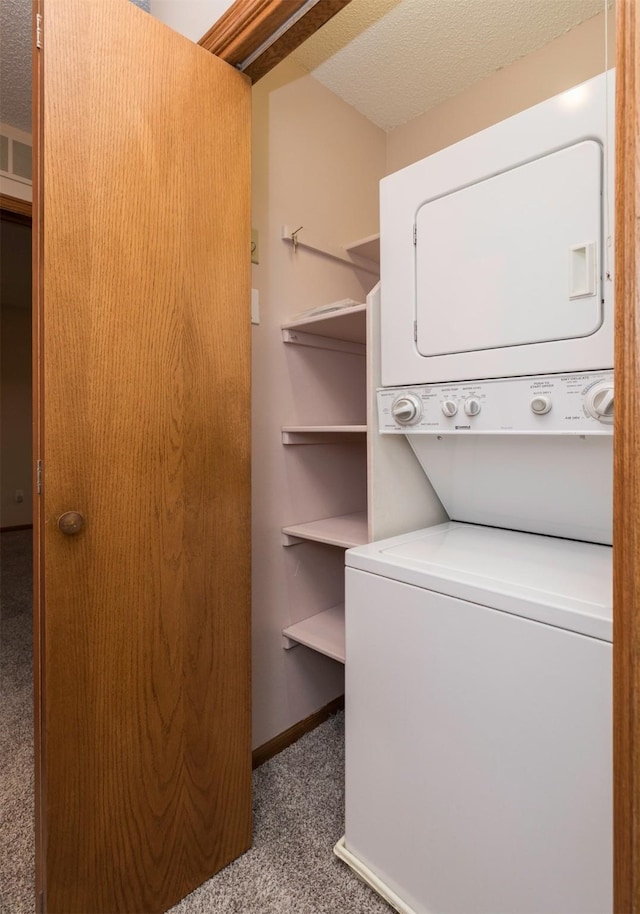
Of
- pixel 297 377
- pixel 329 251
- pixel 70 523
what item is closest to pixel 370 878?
pixel 70 523

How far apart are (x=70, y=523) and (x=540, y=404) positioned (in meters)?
1.17

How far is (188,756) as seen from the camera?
132 cm

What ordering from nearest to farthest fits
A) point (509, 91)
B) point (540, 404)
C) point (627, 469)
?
point (627, 469), point (540, 404), point (509, 91)

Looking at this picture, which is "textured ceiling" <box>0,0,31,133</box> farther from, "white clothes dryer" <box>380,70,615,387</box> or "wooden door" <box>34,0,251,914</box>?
"white clothes dryer" <box>380,70,615,387</box>

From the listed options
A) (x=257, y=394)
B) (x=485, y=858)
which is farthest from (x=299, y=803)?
(x=257, y=394)

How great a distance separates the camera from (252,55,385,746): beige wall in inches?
74.6

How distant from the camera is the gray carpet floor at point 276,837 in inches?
51.9

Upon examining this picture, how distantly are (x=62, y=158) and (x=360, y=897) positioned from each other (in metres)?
2.11

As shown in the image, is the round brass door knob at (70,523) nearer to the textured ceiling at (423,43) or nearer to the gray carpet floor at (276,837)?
the gray carpet floor at (276,837)

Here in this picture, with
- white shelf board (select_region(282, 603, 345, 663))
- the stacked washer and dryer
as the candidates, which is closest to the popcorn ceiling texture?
the stacked washer and dryer

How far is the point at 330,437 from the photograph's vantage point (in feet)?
7.16

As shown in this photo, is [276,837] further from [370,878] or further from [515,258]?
[515,258]


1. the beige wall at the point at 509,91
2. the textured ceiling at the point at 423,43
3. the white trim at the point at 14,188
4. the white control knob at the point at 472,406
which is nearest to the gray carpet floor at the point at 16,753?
the white control knob at the point at 472,406

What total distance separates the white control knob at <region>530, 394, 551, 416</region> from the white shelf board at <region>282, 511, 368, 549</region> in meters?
0.78
